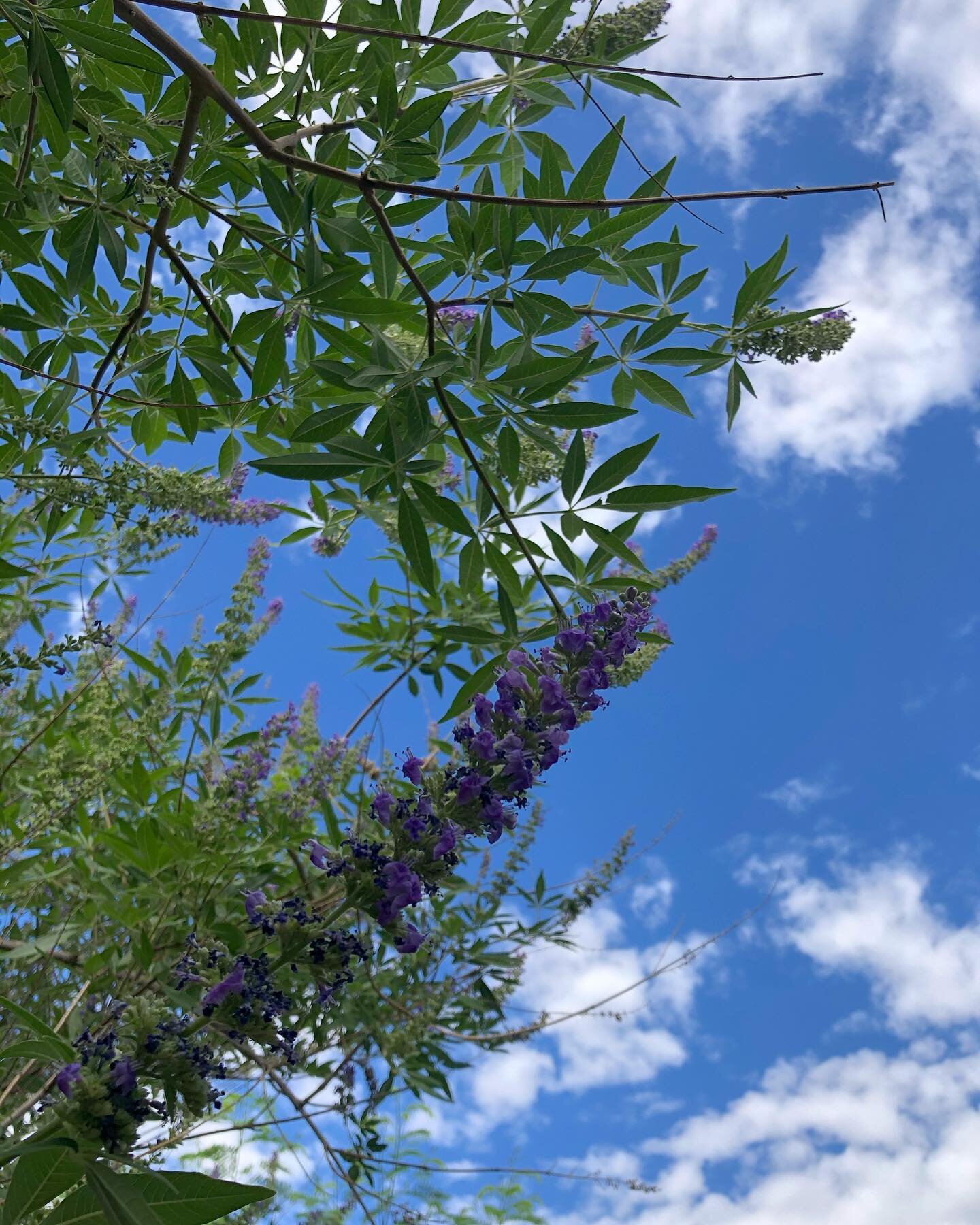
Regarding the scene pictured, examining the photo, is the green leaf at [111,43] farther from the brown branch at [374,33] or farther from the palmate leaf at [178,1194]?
the palmate leaf at [178,1194]

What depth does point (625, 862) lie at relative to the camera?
3750 millimetres

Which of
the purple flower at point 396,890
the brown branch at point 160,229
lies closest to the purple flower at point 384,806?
the purple flower at point 396,890

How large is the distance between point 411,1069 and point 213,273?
2.65 metres

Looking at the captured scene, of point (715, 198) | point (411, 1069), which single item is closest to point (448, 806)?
point (715, 198)

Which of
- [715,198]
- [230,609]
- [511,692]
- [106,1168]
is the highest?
[715,198]

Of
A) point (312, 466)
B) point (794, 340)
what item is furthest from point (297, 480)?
point (794, 340)

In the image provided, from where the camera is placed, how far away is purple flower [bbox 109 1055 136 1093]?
51.6 inches

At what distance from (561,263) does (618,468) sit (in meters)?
0.44

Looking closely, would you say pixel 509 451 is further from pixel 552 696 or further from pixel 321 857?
pixel 321 857

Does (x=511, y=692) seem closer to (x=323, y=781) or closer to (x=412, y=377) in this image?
(x=412, y=377)

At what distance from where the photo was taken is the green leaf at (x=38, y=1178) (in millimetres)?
1309

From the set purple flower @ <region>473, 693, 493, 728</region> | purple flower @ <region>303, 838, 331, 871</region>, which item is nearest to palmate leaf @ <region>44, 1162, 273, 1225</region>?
purple flower @ <region>303, 838, 331, 871</region>

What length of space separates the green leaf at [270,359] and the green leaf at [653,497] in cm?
82

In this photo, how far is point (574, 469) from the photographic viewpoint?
211cm
